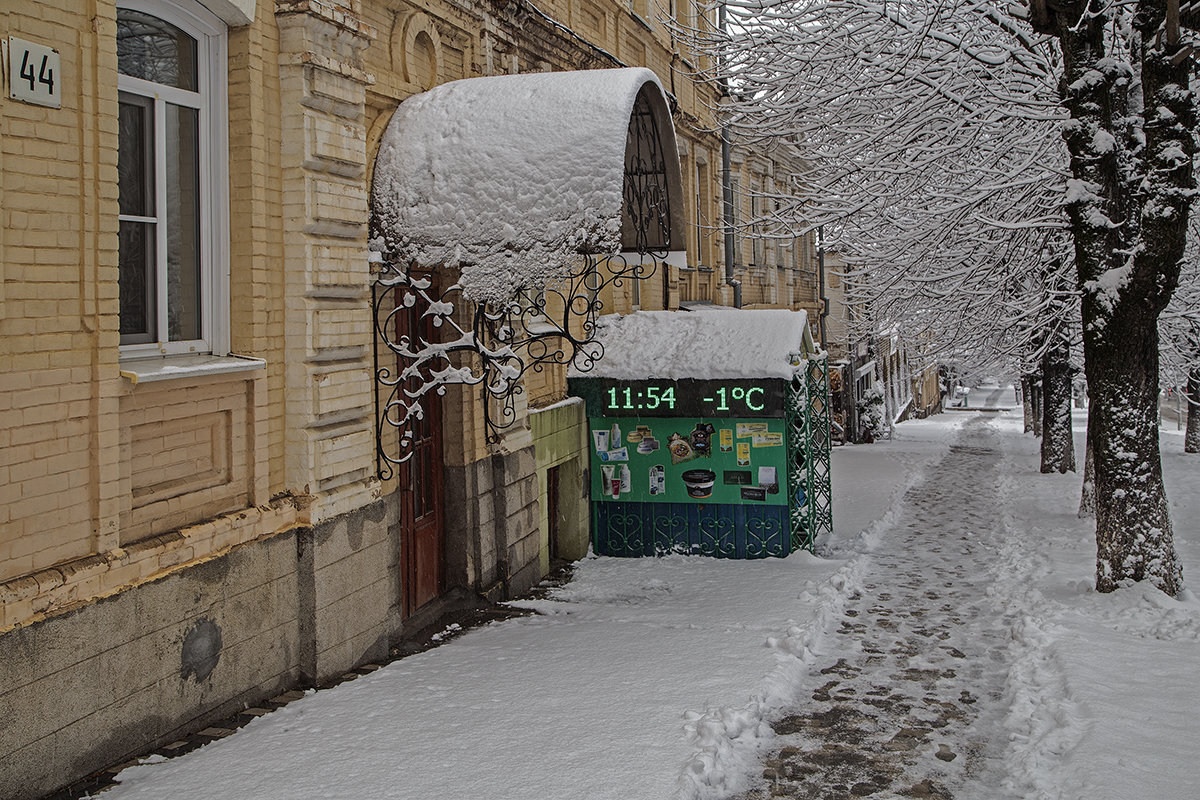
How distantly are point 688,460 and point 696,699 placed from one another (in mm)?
5764

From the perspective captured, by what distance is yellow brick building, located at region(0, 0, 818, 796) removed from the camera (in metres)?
4.73

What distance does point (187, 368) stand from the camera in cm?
560

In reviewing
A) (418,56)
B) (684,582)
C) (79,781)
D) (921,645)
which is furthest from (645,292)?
(79,781)

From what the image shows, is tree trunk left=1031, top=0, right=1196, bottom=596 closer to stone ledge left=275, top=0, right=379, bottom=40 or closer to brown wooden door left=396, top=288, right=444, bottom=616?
brown wooden door left=396, top=288, right=444, bottom=616

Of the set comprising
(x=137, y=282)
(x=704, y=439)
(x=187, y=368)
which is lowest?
(x=704, y=439)

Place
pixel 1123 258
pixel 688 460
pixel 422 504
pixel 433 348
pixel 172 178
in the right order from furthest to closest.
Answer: pixel 688 460
pixel 1123 258
pixel 422 504
pixel 433 348
pixel 172 178

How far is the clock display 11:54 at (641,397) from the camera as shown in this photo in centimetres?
1213

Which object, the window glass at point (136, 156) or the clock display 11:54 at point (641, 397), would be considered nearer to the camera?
the window glass at point (136, 156)

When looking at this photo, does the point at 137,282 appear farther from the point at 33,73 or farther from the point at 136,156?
the point at 33,73

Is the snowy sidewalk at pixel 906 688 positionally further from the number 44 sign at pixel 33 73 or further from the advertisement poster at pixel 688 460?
the number 44 sign at pixel 33 73

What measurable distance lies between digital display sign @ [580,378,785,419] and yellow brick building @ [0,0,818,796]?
11.9ft

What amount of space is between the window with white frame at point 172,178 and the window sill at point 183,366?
9 cm

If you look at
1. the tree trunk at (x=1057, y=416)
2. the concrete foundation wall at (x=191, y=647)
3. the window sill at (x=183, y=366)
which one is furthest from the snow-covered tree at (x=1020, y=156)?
the window sill at (x=183, y=366)

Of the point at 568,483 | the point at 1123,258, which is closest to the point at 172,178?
the point at 568,483
